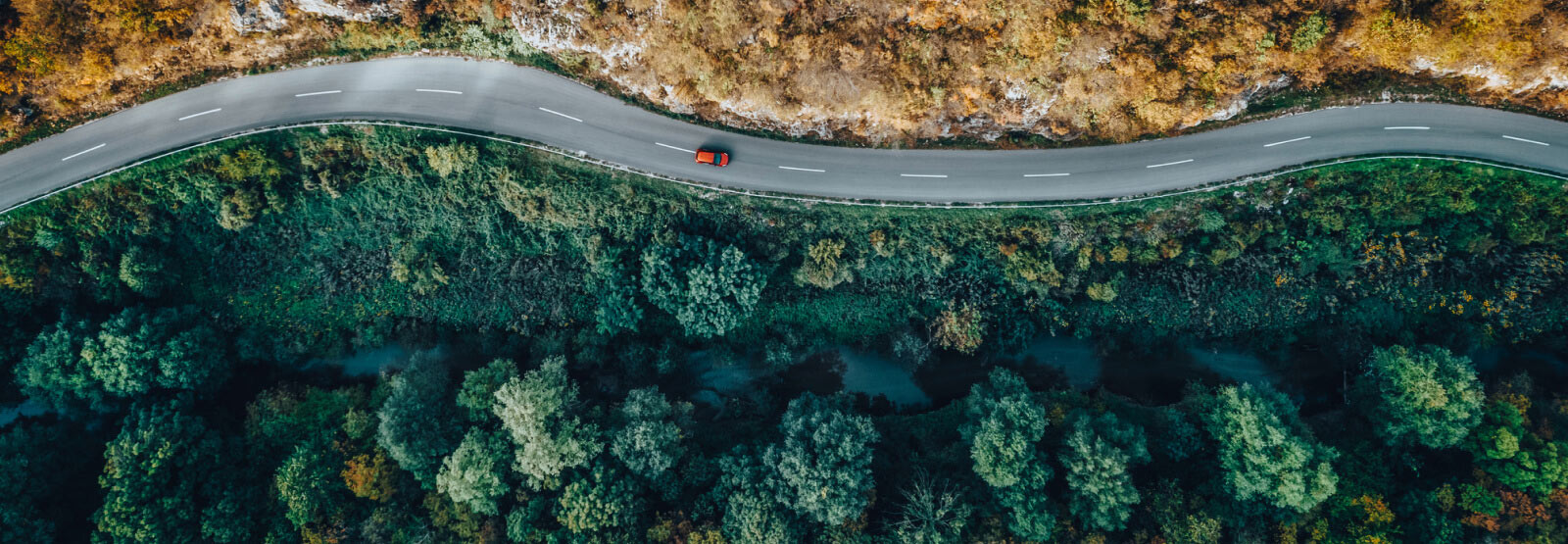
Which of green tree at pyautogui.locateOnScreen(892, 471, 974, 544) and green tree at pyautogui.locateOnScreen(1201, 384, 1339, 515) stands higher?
green tree at pyautogui.locateOnScreen(1201, 384, 1339, 515)

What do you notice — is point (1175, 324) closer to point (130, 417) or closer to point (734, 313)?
point (734, 313)

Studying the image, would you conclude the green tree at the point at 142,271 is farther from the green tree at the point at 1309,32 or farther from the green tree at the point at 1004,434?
the green tree at the point at 1309,32

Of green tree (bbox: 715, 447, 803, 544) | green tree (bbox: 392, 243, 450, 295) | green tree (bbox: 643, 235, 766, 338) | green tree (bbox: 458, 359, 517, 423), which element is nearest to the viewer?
green tree (bbox: 715, 447, 803, 544)

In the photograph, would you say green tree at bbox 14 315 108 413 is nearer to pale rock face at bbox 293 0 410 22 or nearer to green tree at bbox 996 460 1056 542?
pale rock face at bbox 293 0 410 22

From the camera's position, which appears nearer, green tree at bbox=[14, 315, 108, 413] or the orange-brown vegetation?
the orange-brown vegetation

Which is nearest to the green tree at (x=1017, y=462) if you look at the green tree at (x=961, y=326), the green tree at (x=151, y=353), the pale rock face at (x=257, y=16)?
the green tree at (x=961, y=326)

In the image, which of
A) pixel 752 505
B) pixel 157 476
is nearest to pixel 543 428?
pixel 752 505

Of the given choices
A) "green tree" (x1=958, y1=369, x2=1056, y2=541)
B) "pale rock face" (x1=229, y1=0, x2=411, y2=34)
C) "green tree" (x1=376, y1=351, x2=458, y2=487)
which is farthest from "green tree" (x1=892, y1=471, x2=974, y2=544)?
"pale rock face" (x1=229, y1=0, x2=411, y2=34)
